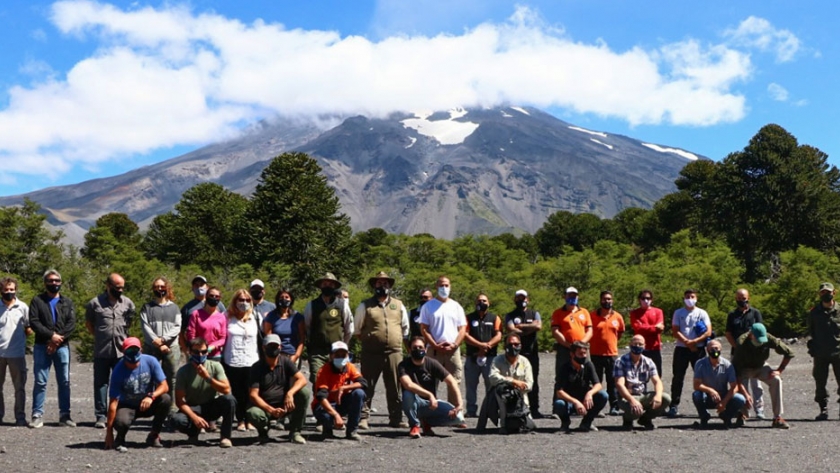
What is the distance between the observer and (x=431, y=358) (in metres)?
10.4

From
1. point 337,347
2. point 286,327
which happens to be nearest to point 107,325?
point 286,327

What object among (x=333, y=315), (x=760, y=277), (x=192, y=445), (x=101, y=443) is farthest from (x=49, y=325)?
(x=760, y=277)

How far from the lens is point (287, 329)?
33.2ft

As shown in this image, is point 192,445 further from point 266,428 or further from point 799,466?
point 799,466

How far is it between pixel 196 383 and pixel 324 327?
175 centimetres

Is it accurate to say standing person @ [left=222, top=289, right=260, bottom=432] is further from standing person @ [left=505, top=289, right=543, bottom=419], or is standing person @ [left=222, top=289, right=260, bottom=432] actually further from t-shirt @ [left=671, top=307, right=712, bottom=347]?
t-shirt @ [left=671, top=307, right=712, bottom=347]

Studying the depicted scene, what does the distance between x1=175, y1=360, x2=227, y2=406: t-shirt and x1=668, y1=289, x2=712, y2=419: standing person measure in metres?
6.29

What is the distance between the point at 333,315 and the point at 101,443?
2.93 m

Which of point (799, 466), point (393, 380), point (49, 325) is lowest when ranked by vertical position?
point (799, 466)

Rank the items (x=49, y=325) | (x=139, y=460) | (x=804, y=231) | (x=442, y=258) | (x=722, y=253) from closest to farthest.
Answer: (x=139, y=460)
(x=49, y=325)
(x=722, y=253)
(x=804, y=231)
(x=442, y=258)

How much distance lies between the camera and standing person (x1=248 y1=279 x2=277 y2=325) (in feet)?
33.9

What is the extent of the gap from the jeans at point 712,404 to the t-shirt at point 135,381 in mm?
6560

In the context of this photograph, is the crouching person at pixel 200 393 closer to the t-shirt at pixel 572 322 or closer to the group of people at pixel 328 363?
the group of people at pixel 328 363

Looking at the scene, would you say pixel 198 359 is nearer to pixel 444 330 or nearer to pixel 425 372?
pixel 425 372
